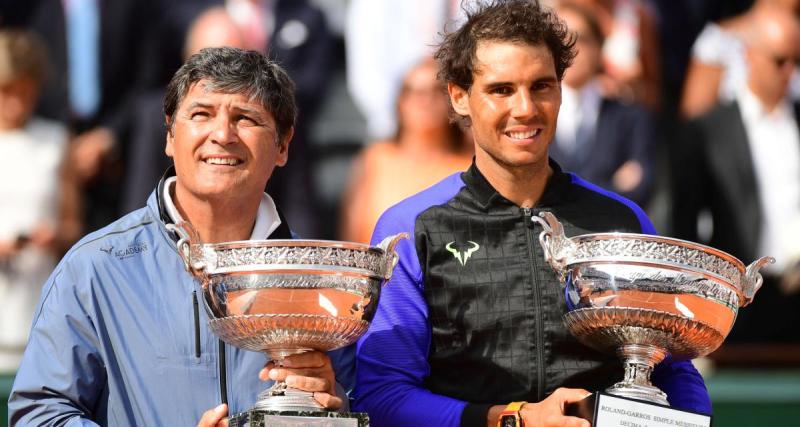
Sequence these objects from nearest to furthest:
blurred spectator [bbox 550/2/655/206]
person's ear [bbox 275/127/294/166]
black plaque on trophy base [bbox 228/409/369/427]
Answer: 1. black plaque on trophy base [bbox 228/409/369/427]
2. person's ear [bbox 275/127/294/166]
3. blurred spectator [bbox 550/2/655/206]

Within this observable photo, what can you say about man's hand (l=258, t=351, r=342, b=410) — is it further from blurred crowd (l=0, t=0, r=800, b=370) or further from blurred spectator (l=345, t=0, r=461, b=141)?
blurred spectator (l=345, t=0, r=461, b=141)

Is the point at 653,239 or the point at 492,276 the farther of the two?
the point at 492,276

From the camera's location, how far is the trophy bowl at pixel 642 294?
2732mm

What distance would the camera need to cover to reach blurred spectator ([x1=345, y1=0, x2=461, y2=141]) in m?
6.00

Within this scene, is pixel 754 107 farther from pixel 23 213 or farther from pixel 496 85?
pixel 496 85

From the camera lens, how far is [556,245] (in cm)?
281

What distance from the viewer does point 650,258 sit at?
2744 mm

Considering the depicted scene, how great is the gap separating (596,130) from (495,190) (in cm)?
295

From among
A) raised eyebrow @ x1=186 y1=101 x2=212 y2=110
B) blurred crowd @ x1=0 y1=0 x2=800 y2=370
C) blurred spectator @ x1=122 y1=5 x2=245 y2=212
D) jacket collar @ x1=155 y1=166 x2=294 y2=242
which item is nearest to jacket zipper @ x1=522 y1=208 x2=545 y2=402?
jacket collar @ x1=155 y1=166 x2=294 y2=242

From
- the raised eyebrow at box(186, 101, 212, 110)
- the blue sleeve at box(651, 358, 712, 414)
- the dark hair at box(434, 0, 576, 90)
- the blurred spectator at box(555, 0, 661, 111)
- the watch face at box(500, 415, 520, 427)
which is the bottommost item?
the watch face at box(500, 415, 520, 427)

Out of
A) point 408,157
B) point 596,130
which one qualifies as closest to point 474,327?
point 408,157

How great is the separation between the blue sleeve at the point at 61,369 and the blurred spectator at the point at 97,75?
10.7 ft

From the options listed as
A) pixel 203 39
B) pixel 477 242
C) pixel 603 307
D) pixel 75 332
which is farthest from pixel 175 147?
pixel 203 39

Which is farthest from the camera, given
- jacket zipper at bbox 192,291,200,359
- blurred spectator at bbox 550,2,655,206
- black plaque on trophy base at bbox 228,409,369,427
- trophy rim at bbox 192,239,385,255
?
blurred spectator at bbox 550,2,655,206
